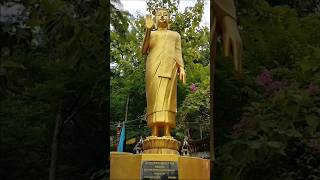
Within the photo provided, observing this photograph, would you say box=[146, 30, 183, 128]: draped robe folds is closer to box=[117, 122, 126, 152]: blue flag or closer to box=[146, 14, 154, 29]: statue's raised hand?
box=[146, 14, 154, 29]: statue's raised hand

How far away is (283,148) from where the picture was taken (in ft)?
23.5

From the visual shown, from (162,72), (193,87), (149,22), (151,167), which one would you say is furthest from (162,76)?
(151,167)

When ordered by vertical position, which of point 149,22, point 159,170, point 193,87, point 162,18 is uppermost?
point 162,18

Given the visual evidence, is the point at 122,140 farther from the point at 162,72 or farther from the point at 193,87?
the point at 193,87

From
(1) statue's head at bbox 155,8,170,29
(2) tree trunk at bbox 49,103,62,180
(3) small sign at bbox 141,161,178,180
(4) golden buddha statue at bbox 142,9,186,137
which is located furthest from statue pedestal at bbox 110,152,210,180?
(1) statue's head at bbox 155,8,170,29

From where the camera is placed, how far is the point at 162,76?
24.9 feet

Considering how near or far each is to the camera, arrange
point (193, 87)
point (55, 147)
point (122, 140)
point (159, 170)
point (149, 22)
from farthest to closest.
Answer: point (193, 87) < point (122, 140) < point (149, 22) < point (55, 147) < point (159, 170)

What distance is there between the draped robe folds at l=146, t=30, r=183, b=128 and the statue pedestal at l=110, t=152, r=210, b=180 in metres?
0.64

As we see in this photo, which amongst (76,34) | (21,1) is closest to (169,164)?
(76,34)

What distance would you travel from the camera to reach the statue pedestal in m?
6.84

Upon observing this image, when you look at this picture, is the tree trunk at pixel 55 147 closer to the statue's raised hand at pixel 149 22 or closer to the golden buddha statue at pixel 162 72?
the golden buddha statue at pixel 162 72

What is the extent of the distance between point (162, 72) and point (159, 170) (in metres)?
1.35

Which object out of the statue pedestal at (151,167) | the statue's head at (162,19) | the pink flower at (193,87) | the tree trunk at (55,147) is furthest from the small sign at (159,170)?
the statue's head at (162,19)

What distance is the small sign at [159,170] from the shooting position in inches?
269
